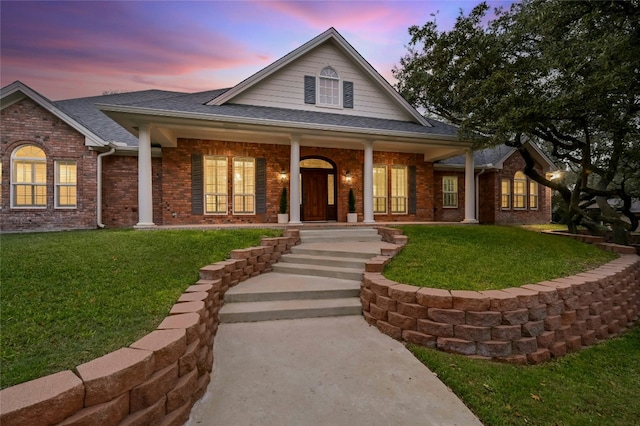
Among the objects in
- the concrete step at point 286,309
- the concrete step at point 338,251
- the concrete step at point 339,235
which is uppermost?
the concrete step at point 339,235

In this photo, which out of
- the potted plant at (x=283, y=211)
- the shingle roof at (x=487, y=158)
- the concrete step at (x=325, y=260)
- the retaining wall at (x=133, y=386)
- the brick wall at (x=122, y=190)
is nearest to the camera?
the retaining wall at (x=133, y=386)

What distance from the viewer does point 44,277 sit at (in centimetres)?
394

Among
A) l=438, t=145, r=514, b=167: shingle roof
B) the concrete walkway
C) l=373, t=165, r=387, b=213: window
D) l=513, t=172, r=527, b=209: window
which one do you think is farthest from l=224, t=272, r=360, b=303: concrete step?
l=513, t=172, r=527, b=209: window

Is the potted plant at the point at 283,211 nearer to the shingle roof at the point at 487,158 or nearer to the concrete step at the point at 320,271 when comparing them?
the concrete step at the point at 320,271

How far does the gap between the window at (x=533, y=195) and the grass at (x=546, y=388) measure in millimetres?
13780

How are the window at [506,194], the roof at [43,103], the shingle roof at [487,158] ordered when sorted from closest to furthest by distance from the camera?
the roof at [43,103], the shingle roof at [487,158], the window at [506,194]

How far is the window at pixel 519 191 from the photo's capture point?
14969mm

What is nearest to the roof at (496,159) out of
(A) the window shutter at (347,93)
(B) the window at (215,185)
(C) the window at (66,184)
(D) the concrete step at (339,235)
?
(A) the window shutter at (347,93)

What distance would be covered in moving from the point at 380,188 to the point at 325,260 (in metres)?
6.73

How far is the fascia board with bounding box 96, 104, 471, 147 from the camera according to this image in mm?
7253

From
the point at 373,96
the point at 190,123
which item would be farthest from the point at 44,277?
the point at 373,96

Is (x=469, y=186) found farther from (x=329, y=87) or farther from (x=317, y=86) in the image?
(x=317, y=86)

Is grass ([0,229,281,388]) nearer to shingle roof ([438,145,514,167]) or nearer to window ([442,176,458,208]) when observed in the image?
window ([442,176,458,208])

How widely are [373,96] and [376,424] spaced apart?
36.0ft
